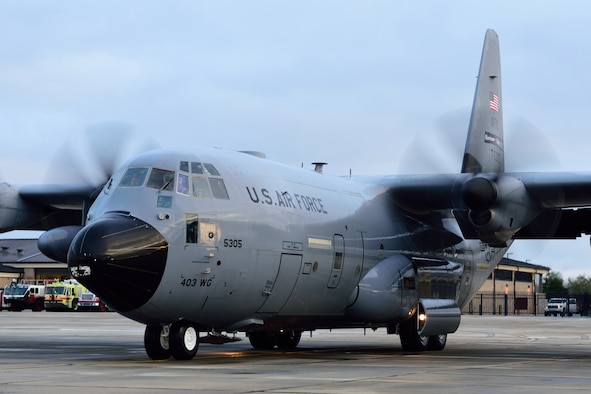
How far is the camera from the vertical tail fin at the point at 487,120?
2381cm

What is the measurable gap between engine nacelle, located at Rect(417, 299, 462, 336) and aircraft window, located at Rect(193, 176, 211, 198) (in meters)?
7.56

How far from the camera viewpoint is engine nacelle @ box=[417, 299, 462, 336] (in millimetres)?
22719

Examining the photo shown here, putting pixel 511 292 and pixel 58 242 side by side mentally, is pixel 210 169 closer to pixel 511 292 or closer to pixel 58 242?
pixel 58 242

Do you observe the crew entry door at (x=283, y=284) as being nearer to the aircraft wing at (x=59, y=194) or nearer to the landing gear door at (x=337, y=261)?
the landing gear door at (x=337, y=261)

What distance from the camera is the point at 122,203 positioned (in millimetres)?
16688

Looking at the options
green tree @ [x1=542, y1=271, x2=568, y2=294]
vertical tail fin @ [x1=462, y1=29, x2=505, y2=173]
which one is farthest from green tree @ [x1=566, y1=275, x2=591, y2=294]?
vertical tail fin @ [x1=462, y1=29, x2=505, y2=173]

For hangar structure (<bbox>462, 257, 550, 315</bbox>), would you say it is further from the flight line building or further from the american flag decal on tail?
the american flag decal on tail

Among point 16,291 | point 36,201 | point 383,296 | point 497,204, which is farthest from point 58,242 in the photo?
point 16,291

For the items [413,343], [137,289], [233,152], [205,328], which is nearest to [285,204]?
[233,152]

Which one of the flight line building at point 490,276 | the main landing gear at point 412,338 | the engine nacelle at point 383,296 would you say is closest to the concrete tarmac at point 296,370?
the main landing gear at point 412,338

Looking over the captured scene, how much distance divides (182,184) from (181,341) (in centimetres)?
288

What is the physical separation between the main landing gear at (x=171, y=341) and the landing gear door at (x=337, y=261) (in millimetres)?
3911

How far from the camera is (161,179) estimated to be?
56.0 ft

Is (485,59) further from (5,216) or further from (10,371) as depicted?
(10,371)
